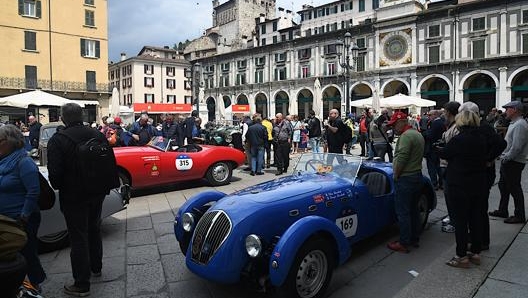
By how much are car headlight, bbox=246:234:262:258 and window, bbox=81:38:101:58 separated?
1635 inches

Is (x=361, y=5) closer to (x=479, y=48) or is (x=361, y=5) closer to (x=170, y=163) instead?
(x=479, y=48)

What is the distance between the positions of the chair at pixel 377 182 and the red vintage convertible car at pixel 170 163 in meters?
4.92

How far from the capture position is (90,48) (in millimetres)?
40156

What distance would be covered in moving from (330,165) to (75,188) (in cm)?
302

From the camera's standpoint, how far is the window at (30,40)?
36.6 metres

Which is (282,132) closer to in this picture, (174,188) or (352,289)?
(174,188)

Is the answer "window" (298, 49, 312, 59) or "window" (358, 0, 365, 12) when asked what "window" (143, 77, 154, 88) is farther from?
"window" (358, 0, 365, 12)

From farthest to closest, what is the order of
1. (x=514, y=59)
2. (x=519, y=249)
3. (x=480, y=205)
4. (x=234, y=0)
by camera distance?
(x=234, y=0) < (x=514, y=59) < (x=519, y=249) < (x=480, y=205)

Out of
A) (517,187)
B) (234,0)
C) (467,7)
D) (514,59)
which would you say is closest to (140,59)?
(234,0)

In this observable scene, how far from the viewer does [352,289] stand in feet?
13.6

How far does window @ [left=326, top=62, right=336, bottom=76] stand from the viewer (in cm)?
4834

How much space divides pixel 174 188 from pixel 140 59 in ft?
209

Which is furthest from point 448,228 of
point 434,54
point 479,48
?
point 434,54

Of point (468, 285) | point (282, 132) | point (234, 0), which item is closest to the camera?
point (468, 285)
